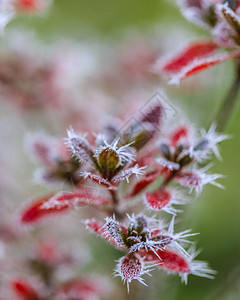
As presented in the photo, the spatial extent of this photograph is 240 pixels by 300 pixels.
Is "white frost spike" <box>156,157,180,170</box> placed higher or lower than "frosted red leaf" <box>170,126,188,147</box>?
lower

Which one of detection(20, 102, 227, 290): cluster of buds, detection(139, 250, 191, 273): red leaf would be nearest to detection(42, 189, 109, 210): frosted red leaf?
detection(20, 102, 227, 290): cluster of buds

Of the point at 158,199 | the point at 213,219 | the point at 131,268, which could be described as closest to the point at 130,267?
the point at 131,268

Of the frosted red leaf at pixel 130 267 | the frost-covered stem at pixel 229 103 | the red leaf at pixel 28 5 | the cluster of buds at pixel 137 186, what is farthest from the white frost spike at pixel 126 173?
the red leaf at pixel 28 5

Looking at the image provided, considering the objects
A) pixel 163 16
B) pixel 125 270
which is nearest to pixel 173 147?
pixel 125 270

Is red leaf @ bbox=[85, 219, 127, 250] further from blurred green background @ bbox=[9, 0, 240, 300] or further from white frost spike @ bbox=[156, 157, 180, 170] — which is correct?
blurred green background @ bbox=[9, 0, 240, 300]

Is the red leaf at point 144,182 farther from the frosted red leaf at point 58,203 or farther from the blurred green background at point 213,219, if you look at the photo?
the blurred green background at point 213,219
